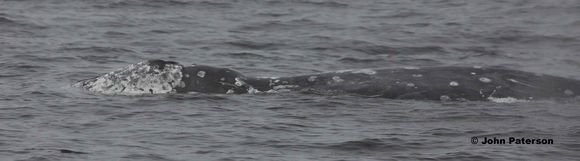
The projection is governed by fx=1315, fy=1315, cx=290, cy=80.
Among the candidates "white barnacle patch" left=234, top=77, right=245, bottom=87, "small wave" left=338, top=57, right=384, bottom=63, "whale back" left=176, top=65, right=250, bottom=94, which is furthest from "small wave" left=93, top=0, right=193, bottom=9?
"white barnacle patch" left=234, top=77, right=245, bottom=87

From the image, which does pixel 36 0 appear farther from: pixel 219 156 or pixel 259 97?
pixel 219 156

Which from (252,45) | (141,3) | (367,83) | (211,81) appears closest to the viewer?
(367,83)

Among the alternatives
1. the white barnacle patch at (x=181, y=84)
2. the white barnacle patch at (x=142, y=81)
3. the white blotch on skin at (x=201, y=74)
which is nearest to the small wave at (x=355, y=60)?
the white blotch on skin at (x=201, y=74)

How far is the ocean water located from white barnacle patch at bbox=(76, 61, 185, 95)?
1.01 feet

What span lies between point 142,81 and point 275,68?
13.6 ft

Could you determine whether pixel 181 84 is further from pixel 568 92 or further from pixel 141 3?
pixel 141 3

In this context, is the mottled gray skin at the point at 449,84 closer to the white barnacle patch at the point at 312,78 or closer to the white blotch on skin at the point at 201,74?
the white barnacle patch at the point at 312,78

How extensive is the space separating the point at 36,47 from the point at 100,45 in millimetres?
1254

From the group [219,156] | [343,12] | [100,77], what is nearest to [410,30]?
[343,12]

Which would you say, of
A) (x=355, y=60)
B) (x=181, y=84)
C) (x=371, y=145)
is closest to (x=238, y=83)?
(x=181, y=84)

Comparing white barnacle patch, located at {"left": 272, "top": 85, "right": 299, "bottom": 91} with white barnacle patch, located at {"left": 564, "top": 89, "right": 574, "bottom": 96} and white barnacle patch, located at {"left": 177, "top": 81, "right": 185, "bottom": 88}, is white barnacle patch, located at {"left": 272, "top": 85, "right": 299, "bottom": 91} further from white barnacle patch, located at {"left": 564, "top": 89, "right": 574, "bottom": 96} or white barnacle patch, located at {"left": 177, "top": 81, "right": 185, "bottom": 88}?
white barnacle patch, located at {"left": 564, "top": 89, "right": 574, "bottom": 96}

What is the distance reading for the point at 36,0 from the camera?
31.5 m

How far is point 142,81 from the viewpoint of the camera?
17594 mm

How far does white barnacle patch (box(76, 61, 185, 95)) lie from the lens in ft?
57.3
